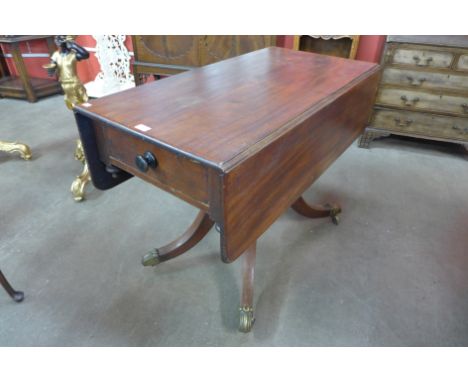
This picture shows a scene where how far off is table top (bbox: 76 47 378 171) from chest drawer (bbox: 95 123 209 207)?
0.15 feet

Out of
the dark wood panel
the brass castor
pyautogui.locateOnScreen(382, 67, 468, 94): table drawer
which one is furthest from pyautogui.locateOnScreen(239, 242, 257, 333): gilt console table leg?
the dark wood panel

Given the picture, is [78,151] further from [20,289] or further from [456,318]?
[456,318]

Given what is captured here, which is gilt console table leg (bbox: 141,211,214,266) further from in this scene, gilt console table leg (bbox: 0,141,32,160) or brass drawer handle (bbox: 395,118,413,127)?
brass drawer handle (bbox: 395,118,413,127)

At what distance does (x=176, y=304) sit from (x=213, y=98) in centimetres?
84

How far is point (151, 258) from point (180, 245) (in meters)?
0.14

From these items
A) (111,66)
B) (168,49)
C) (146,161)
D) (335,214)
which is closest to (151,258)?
(146,161)

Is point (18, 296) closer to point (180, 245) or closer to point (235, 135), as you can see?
point (180, 245)

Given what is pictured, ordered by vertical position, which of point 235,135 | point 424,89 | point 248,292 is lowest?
point 248,292

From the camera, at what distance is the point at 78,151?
2.18 meters

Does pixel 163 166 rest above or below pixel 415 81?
above

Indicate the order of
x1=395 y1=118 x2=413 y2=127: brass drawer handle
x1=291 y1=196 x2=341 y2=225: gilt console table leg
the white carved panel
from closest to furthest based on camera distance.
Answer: x1=291 y1=196 x2=341 y2=225: gilt console table leg, x1=395 y1=118 x2=413 y2=127: brass drawer handle, the white carved panel

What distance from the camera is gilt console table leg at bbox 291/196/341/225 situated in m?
1.72

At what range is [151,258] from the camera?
1.51 metres

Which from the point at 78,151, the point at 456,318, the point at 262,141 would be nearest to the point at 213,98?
the point at 262,141
